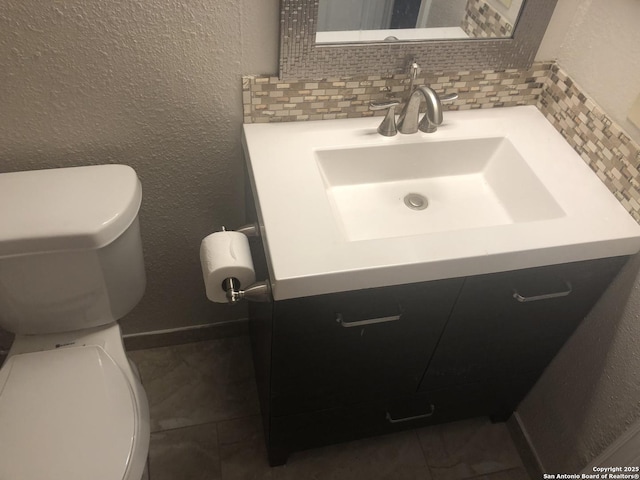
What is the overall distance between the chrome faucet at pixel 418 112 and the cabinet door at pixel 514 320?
0.34m

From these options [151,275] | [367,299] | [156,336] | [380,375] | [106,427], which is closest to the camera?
[367,299]

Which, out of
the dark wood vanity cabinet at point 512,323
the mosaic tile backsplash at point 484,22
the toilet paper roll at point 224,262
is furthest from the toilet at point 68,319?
the mosaic tile backsplash at point 484,22

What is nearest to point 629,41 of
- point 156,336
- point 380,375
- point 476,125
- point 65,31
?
point 476,125

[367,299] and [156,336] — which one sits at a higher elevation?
[367,299]

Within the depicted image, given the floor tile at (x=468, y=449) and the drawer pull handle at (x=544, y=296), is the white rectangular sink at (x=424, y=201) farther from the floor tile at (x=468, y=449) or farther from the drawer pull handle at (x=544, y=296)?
the floor tile at (x=468, y=449)

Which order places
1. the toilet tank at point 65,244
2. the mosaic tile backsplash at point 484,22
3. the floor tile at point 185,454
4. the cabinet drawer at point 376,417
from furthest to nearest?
the floor tile at point 185,454 → the cabinet drawer at point 376,417 → the mosaic tile backsplash at point 484,22 → the toilet tank at point 65,244

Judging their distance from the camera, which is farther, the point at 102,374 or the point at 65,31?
the point at 102,374

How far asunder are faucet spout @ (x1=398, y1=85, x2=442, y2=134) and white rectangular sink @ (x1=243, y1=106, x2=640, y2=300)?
0.02m

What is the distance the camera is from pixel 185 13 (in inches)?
40.4

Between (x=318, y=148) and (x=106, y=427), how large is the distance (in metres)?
0.74

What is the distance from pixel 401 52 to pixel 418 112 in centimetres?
14

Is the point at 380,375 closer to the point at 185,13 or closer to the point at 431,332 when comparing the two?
the point at 431,332

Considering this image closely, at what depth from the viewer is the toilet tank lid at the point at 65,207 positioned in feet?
3.43

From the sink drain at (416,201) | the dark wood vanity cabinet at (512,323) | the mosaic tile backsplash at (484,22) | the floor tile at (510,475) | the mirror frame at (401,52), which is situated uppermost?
the mosaic tile backsplash at (484,22)
